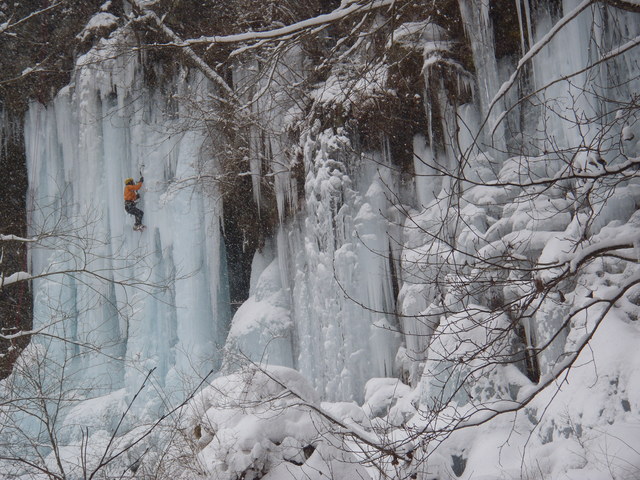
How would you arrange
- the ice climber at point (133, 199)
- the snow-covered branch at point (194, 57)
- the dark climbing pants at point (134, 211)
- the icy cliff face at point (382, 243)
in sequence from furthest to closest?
the dark climbing pants at point (134, 211) < the ice climber at point (133, 199) < the snow-covered branch at point (194, 57) < the icy cliff face at point (382, 243)

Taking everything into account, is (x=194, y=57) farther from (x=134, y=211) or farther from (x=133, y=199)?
(x=134, y=211)

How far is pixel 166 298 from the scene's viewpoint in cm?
1220

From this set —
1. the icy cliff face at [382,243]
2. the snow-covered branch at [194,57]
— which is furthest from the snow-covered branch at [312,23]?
the snow-covered branch at [194,57]

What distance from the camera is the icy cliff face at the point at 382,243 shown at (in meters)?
4.08

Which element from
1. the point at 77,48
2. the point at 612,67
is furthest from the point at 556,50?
the point at 77,48

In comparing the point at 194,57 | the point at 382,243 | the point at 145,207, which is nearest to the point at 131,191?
the point at 145,207

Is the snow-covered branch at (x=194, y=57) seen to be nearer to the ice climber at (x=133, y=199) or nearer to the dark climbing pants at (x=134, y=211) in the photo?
the ice climber at (x=133, y=199)

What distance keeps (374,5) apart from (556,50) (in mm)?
3505

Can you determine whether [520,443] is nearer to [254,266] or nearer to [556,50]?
[556,50]

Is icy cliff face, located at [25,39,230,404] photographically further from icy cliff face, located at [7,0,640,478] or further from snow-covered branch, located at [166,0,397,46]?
snow-covered branch, located at [166,0,397,46]

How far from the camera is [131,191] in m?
11.5

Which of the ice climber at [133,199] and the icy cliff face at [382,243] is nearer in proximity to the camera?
the icy cliff face at [382,243]

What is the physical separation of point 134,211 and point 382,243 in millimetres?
6134

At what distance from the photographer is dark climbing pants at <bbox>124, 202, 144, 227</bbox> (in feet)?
38.5
